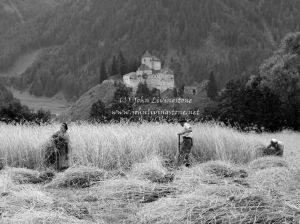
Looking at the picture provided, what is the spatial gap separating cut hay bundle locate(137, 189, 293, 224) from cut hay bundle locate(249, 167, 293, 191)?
85 cm

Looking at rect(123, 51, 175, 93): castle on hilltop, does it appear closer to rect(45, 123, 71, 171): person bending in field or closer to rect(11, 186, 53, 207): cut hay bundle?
rect(45, 123, 71, 171): person bending in field

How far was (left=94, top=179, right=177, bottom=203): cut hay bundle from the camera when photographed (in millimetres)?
6273

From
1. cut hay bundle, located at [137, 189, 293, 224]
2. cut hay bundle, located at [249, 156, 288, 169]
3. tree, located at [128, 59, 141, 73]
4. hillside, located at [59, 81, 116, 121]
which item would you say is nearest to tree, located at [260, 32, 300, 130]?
cut hay bundle, located at [249, 156, 288, 169]

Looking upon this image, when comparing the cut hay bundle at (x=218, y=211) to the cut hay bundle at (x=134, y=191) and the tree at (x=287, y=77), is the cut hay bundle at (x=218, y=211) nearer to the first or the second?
the cut hay bundle at (x=134, y=191)

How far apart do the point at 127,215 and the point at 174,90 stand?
108 meters

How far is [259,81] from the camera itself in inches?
1651

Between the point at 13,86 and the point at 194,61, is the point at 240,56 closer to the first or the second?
the point at 194,61

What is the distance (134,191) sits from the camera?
6434 millimetres

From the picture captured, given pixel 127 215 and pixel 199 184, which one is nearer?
pixel 127 215

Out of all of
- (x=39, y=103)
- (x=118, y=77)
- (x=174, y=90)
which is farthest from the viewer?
(x=39, y=103)

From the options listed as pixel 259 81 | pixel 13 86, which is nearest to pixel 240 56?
pixel 13 86

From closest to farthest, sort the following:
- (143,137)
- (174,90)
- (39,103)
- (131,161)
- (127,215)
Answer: (127,215) → (131,161) → (143,137) → (174,90) → (39,103)

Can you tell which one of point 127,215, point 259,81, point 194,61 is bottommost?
point 127,215

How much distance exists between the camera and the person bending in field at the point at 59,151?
31.5 feet
